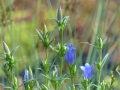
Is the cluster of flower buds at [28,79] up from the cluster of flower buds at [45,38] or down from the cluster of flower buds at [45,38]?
down

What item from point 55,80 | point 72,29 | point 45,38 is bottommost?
point 55,80

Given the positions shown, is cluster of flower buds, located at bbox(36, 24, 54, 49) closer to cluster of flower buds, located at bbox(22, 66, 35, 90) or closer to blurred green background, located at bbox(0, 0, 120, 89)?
cluster of flower buds, located at bbox(22, 66, 35, 90)

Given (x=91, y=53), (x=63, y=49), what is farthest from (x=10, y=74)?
(x=91, y=53)

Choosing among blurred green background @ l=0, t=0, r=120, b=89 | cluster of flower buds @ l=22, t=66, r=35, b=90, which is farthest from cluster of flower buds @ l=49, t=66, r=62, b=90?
blurred green background @ l=0, t=0, r=120, b=89

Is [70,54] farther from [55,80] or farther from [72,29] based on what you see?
[72,29]

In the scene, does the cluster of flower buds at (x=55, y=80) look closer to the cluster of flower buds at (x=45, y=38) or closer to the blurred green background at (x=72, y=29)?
the cluster of flower buds at (x=45, y=38)

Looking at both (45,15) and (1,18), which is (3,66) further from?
(45,15)

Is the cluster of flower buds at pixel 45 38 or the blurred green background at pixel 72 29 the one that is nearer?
the cluster of flower buds at pixel 45 38

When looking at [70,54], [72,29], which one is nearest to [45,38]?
[70,54]

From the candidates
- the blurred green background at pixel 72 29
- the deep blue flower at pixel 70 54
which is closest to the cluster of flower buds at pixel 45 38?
the deep blue flower at pixel 70 54

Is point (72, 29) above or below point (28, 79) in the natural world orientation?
above

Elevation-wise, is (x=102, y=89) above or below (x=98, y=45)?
below
